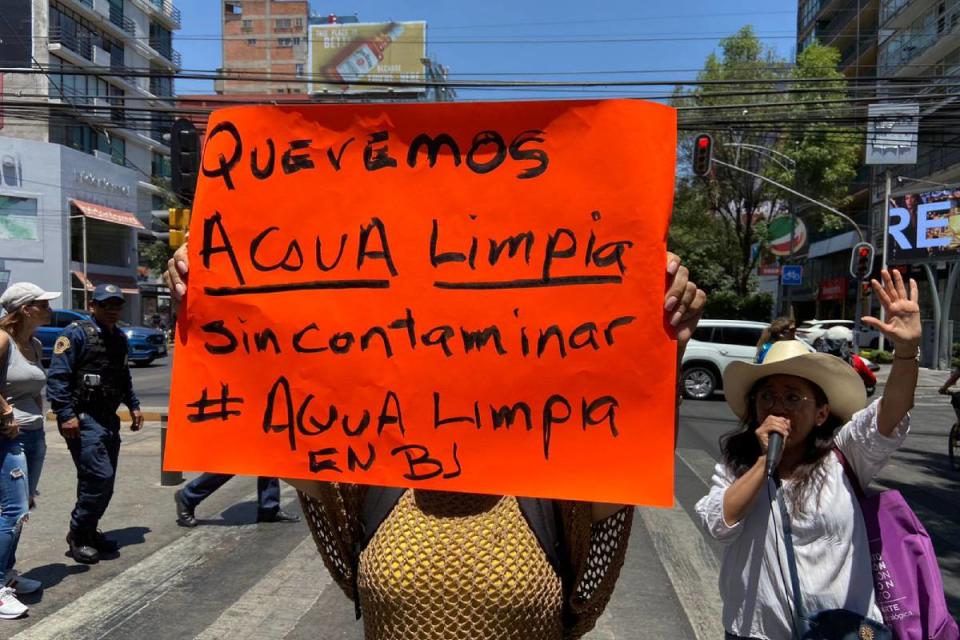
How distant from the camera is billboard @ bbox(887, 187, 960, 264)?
25.0 m

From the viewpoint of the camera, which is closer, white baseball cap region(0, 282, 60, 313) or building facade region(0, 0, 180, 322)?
white baseball cap region(0, 282, 60, 313)

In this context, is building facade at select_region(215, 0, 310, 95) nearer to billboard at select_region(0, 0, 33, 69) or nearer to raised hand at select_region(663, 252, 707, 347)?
billboard at select_region(0, 0, 33, 69)

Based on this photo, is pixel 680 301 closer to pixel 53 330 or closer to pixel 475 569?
pixel 475 569

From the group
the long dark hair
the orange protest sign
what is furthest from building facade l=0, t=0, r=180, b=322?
the long dark hair

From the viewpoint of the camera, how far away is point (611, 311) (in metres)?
1.74

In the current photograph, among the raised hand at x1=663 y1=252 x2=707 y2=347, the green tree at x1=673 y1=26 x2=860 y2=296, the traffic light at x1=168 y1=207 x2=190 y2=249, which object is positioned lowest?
the raised hand at x1=663 y1=252 x2=707 y2=347

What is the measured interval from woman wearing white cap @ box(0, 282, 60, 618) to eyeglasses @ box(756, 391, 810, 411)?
12.0 ft

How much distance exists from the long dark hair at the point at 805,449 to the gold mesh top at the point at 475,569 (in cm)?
61

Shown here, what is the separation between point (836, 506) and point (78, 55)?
47.0m

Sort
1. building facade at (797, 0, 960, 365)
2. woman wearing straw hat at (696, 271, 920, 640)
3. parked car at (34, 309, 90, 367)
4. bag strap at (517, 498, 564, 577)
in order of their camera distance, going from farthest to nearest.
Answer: building facade at (797, 0, 960, 365) → parked car at (34, 309, 90, 367) → woman wearing straw hat at (696, 271, 920, 640) → bag strap at (517, 498, 564, 577)

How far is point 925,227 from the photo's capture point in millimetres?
25953

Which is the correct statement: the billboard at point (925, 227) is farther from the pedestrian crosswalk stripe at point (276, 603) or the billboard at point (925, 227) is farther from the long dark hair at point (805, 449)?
the long dark hair at point (805, 449)

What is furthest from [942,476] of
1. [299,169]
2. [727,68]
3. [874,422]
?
[727,68]

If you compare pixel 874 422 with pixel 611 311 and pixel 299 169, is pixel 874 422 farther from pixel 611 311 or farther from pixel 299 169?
pixel 299 169
